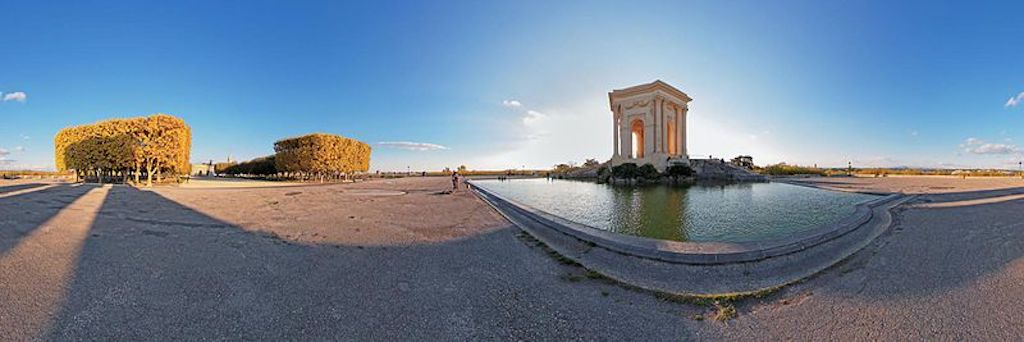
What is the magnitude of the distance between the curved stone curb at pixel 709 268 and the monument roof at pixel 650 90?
33.5m

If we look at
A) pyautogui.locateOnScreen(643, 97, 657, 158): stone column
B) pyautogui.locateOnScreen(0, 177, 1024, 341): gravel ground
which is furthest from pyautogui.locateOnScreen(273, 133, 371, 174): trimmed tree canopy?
pyautogui.locateOnScreen(643, 97, 657, 158): stone column

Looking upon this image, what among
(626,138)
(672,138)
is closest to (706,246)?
(626,138)

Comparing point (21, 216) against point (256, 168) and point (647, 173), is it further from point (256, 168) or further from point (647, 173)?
point (256, 168)

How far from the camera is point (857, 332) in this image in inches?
122

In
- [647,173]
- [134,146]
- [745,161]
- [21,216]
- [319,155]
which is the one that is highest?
[745,161]

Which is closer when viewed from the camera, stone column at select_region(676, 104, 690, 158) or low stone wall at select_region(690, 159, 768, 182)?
low stone wall at select_region(690, 159, 768, 182)

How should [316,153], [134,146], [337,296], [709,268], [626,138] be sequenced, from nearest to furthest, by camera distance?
[337,296] < [709,268] < [134,146] < [316,153] < [626,138]

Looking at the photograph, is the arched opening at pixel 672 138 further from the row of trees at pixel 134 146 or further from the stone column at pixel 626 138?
the row of trees at pixel 134 146

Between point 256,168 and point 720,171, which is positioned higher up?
point 256,168

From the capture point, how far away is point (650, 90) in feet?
125

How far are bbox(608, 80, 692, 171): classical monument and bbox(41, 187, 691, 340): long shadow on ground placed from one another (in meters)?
35.0

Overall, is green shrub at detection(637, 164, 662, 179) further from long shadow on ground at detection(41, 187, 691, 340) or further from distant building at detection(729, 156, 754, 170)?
long shadow on ground at detection(41, 187, 691, 340)

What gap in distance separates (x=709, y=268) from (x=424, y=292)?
12.3ft

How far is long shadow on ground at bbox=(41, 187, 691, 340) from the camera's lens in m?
3.16
